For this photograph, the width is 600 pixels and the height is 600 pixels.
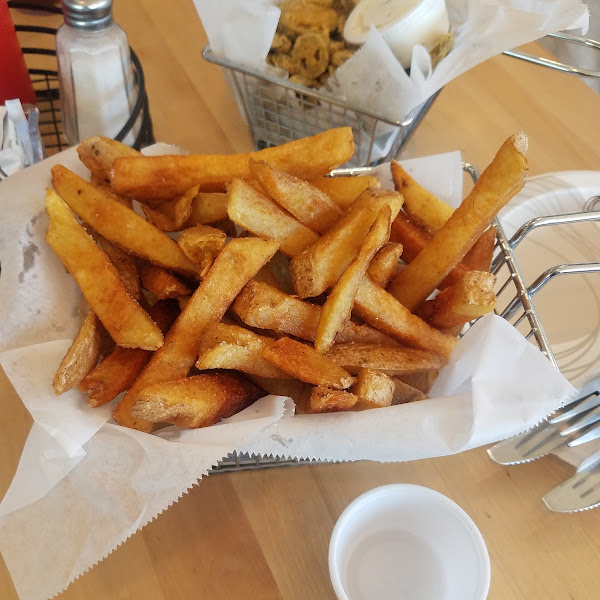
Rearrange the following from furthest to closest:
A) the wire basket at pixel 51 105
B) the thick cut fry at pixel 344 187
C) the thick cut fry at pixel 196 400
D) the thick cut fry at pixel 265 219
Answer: the wire basket at pixel 51 105, the thick cut fry at pixel 344 187, the thick cut fry at pixel 265 219, the thick cut fry at pixel 196 400

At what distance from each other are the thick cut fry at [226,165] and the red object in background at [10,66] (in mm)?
464

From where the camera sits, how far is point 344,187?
2.73 ft

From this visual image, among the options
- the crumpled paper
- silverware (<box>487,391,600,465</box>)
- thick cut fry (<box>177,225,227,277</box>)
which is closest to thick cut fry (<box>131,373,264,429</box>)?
the crumpled paper

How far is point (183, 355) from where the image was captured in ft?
2.31

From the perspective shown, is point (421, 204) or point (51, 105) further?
point (51, 105)

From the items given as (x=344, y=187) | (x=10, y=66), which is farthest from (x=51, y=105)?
(x=344, y=187)

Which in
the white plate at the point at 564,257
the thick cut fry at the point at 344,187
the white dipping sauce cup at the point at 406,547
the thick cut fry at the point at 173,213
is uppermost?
the thick cut fry at the point at 344,187

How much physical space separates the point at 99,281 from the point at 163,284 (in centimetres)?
8

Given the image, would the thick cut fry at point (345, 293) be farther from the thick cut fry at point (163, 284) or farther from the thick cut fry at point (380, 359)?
the thick cut fry at point (163, 284)

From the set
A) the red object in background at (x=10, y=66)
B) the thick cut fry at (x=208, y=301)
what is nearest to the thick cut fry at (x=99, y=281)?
the thick cut fry at (x=208, y=301)

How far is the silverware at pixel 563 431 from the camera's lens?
838mm

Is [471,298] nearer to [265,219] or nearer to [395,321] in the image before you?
[395,321]

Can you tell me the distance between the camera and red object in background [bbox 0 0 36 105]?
1026mm

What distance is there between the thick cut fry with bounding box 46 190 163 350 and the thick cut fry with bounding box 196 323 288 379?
65 mm
